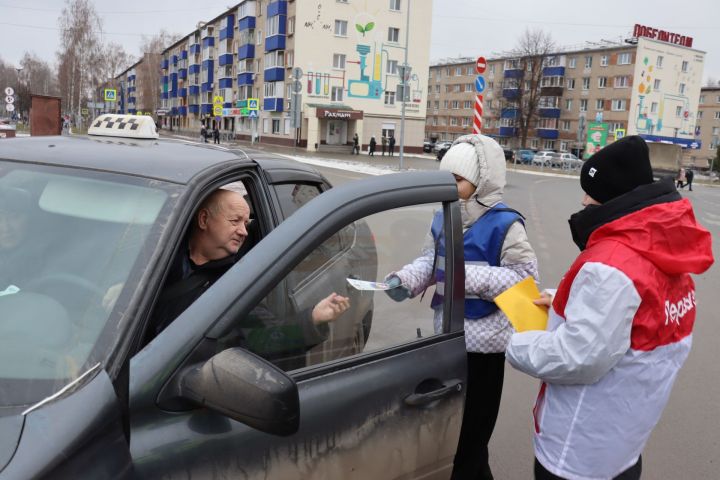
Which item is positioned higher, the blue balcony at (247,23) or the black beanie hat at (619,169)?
the blue balcony at (247,23)

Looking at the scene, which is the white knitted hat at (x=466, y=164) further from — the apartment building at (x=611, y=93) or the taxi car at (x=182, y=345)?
the apartment building at (x=611, y=93)

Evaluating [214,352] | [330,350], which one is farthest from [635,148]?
[214,352]

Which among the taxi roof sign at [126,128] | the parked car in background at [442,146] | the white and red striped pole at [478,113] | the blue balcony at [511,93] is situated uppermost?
the blue balcony at [511,93]

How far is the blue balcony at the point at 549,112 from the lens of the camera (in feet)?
261

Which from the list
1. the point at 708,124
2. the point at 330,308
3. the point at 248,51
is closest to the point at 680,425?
the point at 330,308

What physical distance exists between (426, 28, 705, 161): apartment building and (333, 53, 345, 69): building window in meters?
29.3

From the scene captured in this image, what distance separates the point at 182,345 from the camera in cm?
151

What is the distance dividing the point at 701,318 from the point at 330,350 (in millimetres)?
6682

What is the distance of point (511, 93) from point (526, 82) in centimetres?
218

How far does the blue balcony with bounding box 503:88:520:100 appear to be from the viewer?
76.7m

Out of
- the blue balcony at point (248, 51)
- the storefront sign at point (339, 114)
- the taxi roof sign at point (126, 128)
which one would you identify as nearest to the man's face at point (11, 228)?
the taxi roof sign at point (126, 128)

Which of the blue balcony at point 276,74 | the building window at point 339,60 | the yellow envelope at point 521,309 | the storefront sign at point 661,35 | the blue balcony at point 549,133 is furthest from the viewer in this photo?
the blue balcony at point 549,133

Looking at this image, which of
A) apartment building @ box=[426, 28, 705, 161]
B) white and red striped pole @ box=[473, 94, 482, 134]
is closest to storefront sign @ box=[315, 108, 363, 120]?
apartment building @ box=[426, 28, 705, 161]

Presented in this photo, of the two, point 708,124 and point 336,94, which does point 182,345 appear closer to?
point 336,94
